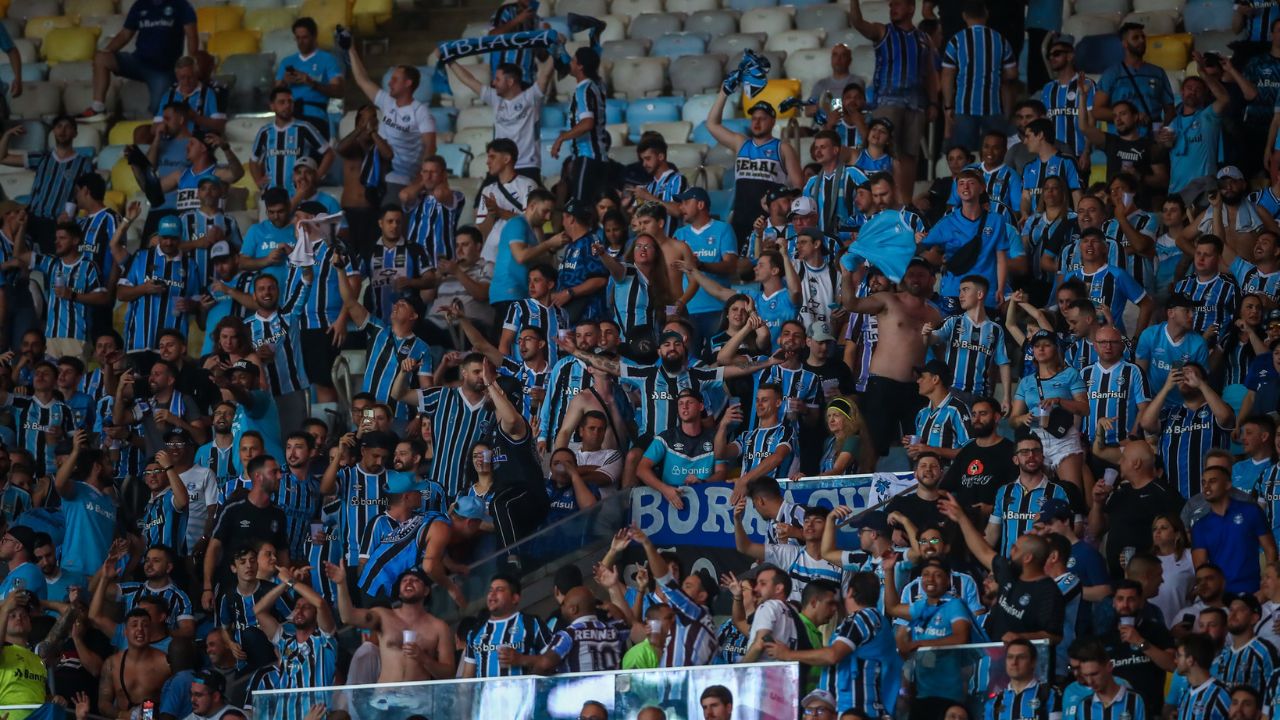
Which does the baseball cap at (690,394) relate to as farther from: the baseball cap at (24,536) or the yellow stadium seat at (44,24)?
the yellow stadium seat at (44,24)

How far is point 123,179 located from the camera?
17.9m

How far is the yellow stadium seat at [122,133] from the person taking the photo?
18.6 meters

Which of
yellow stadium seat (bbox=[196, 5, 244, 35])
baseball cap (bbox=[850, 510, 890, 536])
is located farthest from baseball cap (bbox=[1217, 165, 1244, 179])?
yellow stadium seat (bbox=[196, 5, 244, 35])

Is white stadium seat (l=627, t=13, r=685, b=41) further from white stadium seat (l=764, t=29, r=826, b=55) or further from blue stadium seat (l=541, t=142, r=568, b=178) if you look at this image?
blue stadium seat (l=541, t=142, r=568, b=178)

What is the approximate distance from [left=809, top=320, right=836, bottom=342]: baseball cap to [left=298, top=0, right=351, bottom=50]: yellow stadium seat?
22.3 ft

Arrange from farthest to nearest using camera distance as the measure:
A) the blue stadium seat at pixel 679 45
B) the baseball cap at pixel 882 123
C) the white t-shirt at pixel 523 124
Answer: the blue stadium seat at pixel 679 45 → the white t-shirt at pixel 523 124 → the baseball cap at pixel 882 123

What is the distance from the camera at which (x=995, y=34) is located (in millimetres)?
15898

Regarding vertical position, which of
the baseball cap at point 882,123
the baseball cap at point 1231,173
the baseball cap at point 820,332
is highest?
the baseball cap at point 882,123

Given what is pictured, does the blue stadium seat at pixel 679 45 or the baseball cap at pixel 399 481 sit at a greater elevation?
the blue stadium seat at pixel 679 45

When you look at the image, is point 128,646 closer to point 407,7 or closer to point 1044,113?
point 1044,113

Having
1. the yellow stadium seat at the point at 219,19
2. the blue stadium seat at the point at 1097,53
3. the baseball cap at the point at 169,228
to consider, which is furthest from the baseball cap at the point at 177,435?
the blue stadium seat at the point at 1097,53

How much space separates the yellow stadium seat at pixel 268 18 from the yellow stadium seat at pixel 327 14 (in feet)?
0.81

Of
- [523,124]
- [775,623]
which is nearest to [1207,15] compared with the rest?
[523,124]

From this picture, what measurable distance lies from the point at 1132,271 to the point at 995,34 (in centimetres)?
238
